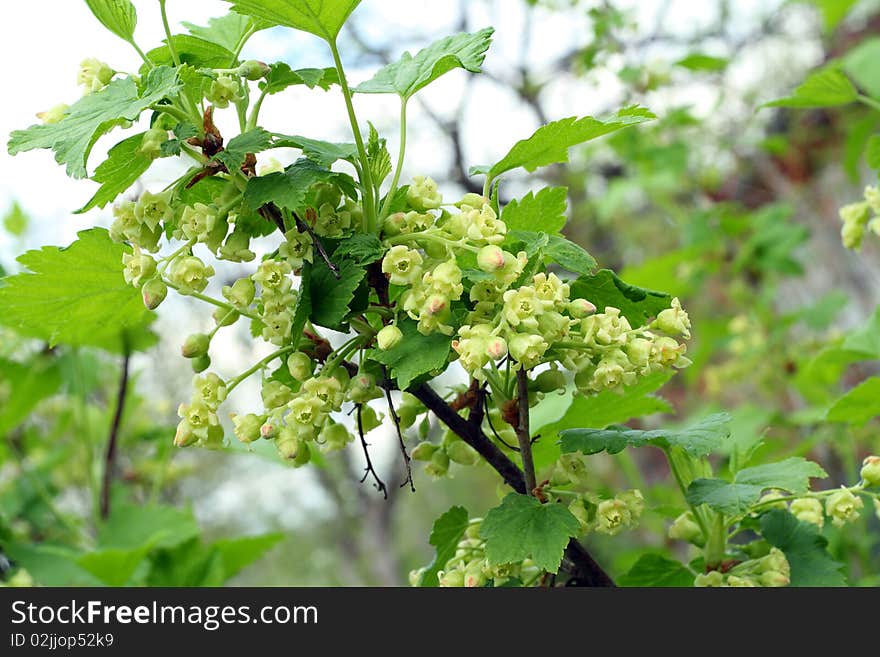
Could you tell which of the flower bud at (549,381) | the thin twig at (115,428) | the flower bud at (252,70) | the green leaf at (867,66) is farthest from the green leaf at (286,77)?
the green leaf at (867,66)

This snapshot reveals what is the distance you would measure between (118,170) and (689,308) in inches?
180

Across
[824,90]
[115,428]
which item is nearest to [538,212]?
[824,90]

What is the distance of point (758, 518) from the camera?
0.95m

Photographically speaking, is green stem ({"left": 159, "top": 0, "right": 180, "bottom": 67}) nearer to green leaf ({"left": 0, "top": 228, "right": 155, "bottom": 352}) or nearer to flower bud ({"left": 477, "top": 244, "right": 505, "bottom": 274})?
green leaf ({"left": 0, "top": 228, "right": 155, "bottom": 352})

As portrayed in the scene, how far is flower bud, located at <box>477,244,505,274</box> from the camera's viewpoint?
26.6 inches

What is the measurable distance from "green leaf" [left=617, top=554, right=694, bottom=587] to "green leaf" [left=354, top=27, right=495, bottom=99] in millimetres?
529

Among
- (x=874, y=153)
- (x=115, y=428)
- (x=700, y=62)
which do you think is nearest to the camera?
(x=874, y=153)

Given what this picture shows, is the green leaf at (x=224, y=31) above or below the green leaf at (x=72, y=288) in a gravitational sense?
above

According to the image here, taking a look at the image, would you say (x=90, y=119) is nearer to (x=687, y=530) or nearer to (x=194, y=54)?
(x=194, y=54)

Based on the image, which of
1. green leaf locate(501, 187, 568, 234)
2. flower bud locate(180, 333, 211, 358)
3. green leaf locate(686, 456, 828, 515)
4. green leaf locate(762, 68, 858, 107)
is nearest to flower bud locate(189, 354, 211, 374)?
flower bud locate(180, 333, 211, 358)

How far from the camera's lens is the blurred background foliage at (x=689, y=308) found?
1.57m

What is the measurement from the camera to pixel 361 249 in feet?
2.35

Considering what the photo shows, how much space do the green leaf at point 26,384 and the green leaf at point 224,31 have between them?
3.78 ft

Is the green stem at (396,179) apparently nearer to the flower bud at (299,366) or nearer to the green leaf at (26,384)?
the flower bud at (299,366)
